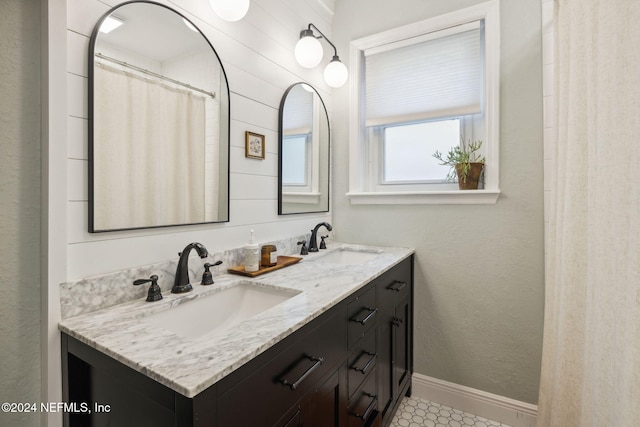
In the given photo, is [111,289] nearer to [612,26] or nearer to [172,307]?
[172,307]

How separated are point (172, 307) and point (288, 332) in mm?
445

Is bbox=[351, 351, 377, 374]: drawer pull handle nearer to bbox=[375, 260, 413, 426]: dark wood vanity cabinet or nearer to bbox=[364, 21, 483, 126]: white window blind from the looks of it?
bbox=[375, 260, 413, 426]: dark wood vanity cabinet

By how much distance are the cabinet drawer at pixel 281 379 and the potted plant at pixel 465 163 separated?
46.2 inches

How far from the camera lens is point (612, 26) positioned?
2.46 ft

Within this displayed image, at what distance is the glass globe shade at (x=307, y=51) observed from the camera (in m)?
1.67

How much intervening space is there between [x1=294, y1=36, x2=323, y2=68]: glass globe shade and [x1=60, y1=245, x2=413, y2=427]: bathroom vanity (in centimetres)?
115

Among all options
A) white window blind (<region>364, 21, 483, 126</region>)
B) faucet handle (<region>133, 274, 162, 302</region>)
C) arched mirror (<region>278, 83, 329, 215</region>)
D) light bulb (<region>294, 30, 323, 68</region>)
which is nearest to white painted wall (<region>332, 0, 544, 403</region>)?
white window blind (<region>364, 21, 483, 126</region>)

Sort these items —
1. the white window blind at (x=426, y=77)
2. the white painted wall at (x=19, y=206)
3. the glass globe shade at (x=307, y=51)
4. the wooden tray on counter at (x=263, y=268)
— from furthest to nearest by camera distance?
1. the white window blind at (x=426, y=77)
2. the glass globe shade at (x=307, y=51)
3. the wooden tray on counter at (x=263, y=268)
4. the white painted wall at (x=19, y=206)

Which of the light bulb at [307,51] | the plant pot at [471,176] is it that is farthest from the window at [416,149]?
the light bulb at [307,51]

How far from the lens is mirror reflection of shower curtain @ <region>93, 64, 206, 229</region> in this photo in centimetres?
93

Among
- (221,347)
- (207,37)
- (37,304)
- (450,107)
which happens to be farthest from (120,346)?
(450,107)

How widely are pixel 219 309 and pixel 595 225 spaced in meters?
1.24

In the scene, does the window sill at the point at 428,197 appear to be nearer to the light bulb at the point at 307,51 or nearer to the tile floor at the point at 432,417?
the light bulb at the point at 307,51

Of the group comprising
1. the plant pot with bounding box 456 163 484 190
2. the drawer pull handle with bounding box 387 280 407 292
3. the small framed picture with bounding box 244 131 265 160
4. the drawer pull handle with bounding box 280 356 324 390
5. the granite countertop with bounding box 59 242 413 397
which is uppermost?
the small framed picture with bounding box 244 131 265 160
